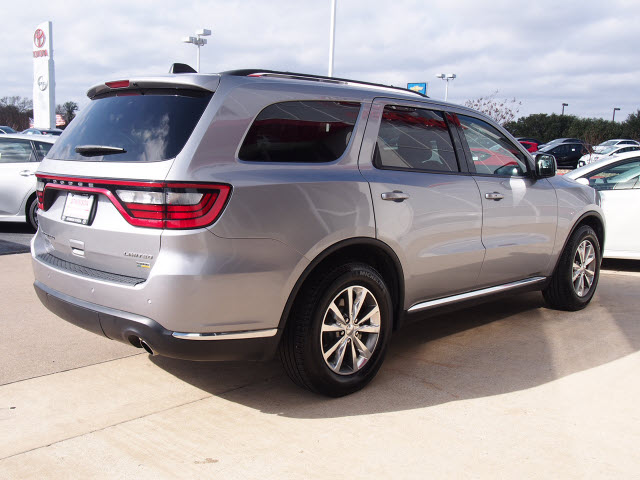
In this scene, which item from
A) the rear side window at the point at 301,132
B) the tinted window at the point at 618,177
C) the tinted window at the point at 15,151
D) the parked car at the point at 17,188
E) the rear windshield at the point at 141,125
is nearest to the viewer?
the rear windshield at the point at 141,125

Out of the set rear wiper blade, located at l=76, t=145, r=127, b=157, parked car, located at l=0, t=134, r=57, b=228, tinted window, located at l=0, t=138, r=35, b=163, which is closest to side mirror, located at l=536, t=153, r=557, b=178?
rear wiper blade, located at l=76, t=145, r=127, b=157

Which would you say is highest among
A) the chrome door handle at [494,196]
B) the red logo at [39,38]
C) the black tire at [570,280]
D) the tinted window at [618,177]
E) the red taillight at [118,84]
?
the red logo at [39,38]

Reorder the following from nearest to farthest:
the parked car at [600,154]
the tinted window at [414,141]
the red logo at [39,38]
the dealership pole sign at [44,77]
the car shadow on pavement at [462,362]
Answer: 1. the car shadow on pavement at [462,362]
2. the tinted window at [414,141]
3. the parked car at [600,154]
4. the dealership pole sign at [44,77]
5. the red logo at [39,38]

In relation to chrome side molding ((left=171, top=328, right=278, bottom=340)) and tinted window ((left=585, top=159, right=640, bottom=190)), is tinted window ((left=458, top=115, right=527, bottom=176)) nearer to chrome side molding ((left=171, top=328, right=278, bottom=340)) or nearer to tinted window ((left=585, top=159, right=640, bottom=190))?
chrome side molding ((left=171, top=328, right=278, bottom=340))

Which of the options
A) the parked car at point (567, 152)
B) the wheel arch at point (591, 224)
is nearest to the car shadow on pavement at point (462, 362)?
the wheel arch at point (591, 224)

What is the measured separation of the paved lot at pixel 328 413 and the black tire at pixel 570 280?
652 millimetres

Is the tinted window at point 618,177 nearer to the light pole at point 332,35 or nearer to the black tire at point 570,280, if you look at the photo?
the black tire at point 570,280

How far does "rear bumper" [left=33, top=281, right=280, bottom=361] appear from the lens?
123 inches

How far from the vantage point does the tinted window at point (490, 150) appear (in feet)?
15.4

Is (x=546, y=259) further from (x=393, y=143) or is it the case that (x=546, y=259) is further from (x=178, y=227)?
(x=178, y=227)

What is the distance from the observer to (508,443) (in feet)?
10.5

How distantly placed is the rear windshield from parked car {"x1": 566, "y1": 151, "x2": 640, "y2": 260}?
598cm

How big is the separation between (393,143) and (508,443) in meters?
1.86

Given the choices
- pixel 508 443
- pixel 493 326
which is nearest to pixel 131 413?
pixel 508 443
